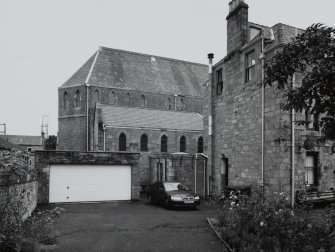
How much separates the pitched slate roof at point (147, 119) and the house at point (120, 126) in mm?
74

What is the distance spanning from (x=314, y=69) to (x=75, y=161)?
15.7 metres

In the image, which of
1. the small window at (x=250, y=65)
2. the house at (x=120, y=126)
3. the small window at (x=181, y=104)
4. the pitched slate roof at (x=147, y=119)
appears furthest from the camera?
the small window at (x=181, y=104)

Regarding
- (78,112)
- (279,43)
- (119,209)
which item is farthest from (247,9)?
(78,112)

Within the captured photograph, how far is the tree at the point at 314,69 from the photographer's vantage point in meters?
4.98

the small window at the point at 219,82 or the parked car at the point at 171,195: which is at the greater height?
the small window at the point at 219,82

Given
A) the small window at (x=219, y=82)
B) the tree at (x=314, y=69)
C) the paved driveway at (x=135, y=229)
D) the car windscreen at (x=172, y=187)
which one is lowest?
the paved driveway at (x=135, y=229)

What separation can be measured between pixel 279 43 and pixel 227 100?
5.43m

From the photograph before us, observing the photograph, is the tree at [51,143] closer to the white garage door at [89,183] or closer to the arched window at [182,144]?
the arched window at [182,144]

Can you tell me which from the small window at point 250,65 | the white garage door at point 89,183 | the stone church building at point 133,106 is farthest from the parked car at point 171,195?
the small window at point 250,65

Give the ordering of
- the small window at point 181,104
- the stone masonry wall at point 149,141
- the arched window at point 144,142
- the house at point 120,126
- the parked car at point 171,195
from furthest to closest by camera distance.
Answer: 1. the small window at point 181,104
2. the arched window at point 144,142
3. the stone masonry wall at point 149,141
4. the house at point 120,126
5. the parked car at point 171,195

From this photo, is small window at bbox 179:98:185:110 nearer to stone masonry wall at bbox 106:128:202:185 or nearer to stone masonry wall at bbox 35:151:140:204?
stone masonry wall at bbox 106:128:202:185

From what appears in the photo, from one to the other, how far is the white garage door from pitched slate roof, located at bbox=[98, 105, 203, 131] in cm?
1066

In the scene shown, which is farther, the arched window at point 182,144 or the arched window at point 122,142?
the arched window at point 182,144

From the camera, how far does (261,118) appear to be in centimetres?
1564
